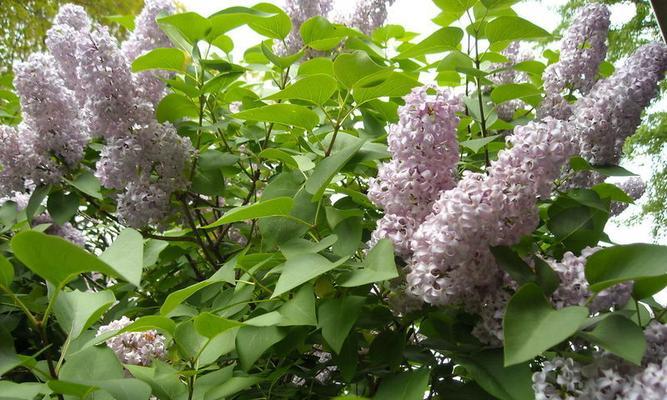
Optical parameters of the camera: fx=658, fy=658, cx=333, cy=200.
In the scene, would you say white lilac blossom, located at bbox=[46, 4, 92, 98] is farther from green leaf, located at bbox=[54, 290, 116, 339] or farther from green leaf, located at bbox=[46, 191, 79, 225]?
green leaf, located at bbox=[54, 290, 116, 339]

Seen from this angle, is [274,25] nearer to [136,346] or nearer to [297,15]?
[297,15]

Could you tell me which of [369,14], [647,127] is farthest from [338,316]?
[647,127]

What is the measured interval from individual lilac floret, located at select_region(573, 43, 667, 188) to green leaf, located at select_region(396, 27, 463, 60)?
0.16 metres

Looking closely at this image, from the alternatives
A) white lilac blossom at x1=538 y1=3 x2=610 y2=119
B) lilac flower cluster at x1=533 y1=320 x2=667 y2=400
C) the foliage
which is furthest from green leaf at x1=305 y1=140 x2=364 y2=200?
white lilac blossom at x1=538 y1=3 x2=610 y2=119

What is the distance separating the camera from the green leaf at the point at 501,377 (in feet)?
1.55

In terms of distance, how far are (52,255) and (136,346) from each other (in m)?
0.28

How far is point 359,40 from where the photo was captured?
0.97m

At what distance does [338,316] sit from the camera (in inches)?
21.8

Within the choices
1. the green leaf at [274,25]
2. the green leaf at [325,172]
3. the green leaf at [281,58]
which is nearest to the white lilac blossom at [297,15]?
the green leaf at [274,25]

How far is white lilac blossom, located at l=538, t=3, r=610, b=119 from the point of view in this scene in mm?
835

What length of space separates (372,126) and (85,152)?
1.46 ft

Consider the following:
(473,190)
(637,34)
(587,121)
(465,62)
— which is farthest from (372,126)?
(637,34)

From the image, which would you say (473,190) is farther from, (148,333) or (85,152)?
(85,152)

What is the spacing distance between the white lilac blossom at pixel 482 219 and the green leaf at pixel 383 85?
0.15 metres
